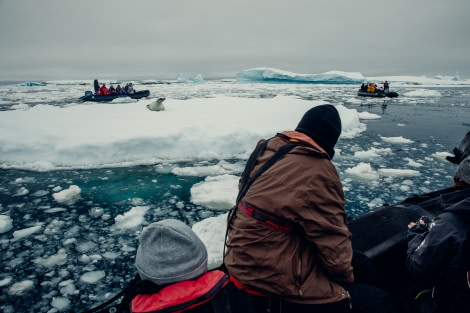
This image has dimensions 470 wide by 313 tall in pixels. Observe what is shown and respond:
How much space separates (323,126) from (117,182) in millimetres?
Result: 4147

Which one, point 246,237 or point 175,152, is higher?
point 246,237

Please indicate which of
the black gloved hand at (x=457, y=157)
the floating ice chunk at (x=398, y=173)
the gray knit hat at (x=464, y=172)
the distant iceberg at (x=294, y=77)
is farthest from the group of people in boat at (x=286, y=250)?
the distant iceberg at (x=294, y=77)

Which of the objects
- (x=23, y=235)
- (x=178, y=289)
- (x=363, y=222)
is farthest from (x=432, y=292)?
(x=23, y=235)

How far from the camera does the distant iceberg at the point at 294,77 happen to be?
50906mm

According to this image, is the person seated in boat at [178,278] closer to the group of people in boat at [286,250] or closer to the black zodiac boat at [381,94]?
the group of people in boat at [286,250]

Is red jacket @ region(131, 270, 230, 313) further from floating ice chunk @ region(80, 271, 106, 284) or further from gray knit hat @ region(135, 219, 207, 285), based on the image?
floating ice chunk @ region(80, 271, 106, 284)

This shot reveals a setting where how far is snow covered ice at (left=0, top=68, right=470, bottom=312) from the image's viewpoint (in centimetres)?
266

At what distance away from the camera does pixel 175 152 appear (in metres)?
6.21

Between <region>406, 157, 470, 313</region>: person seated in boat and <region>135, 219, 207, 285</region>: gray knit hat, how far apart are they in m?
1.22

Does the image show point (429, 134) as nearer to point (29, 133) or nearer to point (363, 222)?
point (363, 222)

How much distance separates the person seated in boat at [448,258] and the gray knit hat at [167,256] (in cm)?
122

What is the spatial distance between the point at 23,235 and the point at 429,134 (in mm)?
11002

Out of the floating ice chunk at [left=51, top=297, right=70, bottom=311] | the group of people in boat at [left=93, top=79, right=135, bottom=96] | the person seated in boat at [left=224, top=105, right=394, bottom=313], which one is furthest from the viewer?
the group of people in boat at [left=93, top=79, right=135, bottom=96]

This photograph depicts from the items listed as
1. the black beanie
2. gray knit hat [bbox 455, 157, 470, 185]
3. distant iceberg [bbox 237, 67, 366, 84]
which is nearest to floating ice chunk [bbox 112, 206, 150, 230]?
the black beanie
